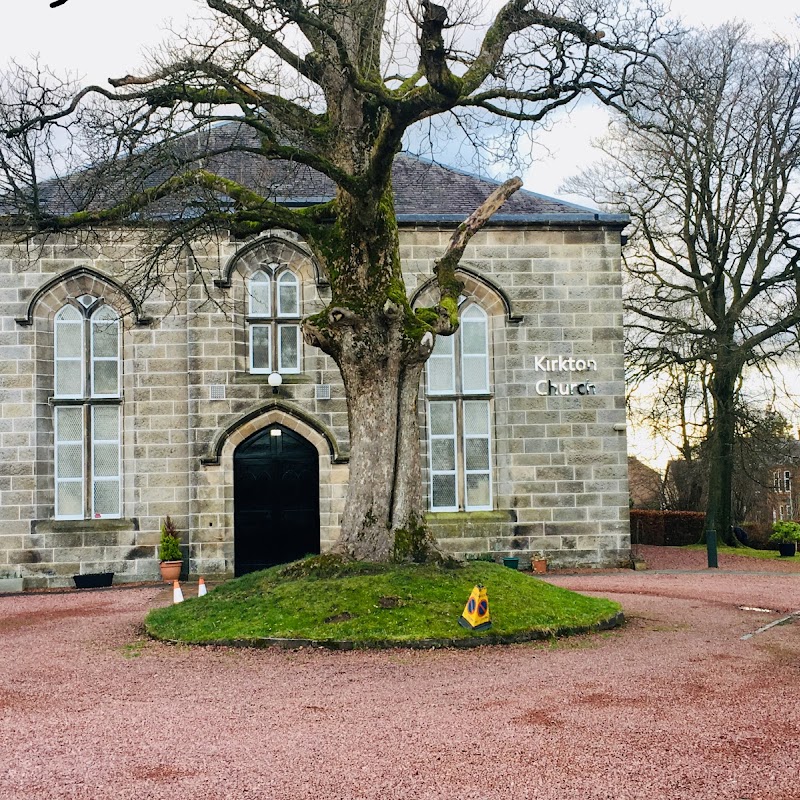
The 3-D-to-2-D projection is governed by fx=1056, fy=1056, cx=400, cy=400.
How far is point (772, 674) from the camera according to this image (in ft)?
28.6

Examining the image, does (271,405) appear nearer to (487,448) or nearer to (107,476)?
(107,476)

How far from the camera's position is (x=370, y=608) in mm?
10891

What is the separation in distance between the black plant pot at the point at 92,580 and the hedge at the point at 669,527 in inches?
707

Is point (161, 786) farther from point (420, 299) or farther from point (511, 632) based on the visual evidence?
point (420, 299)

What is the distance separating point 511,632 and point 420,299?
10418 millimetres

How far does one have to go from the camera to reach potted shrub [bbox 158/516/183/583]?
61.7 ft

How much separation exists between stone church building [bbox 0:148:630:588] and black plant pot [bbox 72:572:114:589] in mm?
384

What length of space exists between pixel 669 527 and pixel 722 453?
4.87m

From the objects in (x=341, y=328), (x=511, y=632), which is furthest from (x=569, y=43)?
(x=511, y=632)

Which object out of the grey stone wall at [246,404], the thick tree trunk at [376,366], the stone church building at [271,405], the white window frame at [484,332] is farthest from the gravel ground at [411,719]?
the white window frame at [484,332]

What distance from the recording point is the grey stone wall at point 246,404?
1916 cm

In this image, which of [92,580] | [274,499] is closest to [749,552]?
[274,499]

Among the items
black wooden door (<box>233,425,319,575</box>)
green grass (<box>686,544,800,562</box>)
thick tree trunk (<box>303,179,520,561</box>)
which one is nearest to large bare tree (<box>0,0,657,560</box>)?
thick tree trunk (<box>303,179,520,561</box>)

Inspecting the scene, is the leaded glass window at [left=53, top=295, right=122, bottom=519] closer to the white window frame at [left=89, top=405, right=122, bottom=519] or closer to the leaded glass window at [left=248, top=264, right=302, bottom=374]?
the white window frame at [left=89, top=405, right=122, bottom=519]
